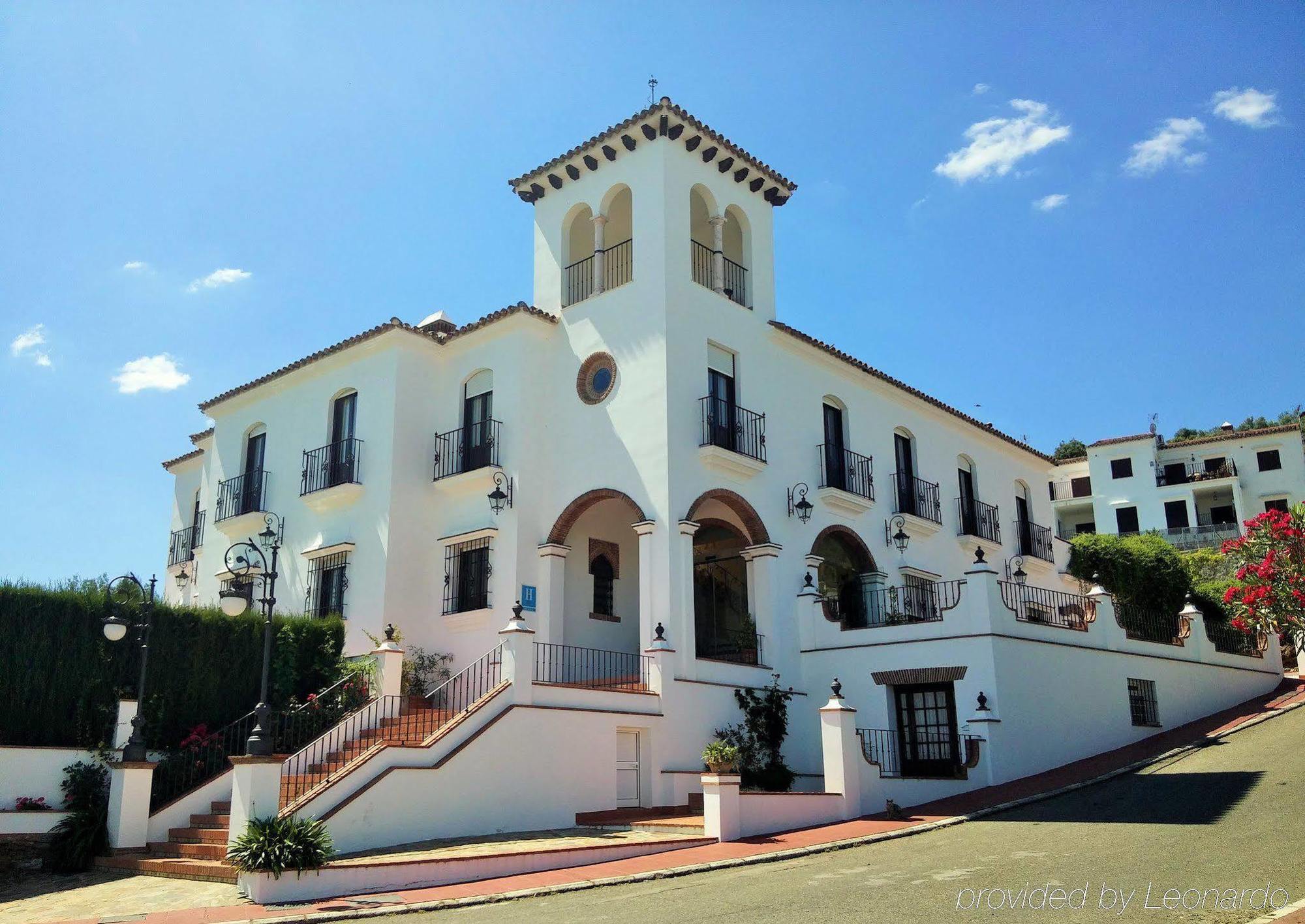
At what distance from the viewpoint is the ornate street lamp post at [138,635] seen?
1463 centimetres

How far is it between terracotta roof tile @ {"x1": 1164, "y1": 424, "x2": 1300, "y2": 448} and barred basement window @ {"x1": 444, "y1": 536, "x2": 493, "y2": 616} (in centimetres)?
4804

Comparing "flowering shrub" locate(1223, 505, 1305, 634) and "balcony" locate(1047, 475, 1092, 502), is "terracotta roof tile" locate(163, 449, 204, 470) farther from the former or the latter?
"balcony" locate(1047, 475, 1092, 502)

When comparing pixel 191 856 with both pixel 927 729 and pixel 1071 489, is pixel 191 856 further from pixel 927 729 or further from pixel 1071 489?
pixel 1071 489

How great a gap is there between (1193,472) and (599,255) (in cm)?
4634

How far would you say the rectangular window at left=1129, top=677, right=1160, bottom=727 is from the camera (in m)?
20.9

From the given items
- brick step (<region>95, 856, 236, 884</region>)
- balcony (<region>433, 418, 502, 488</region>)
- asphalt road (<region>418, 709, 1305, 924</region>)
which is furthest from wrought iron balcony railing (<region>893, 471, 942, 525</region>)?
brick step (<region>95, 856, 236, 884</region>)

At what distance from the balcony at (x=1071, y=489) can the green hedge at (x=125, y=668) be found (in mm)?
50094

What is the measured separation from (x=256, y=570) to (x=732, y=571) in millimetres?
10614

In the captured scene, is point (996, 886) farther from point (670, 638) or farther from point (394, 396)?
point (394, 396)

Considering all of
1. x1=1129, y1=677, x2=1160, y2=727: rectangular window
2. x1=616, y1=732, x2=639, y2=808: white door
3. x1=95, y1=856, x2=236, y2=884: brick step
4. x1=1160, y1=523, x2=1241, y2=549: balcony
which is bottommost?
x1=95, y1=856, x2=236, y2=884: brick step

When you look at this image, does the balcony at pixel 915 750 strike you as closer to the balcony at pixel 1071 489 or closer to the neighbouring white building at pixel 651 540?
the neighbouring white building at pixel 651 540

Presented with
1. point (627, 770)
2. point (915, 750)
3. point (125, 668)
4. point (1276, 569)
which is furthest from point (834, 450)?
point (125, 668)

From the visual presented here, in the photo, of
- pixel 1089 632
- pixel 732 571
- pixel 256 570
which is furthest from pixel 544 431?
pixel 1089 632

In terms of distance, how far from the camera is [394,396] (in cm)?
2144
